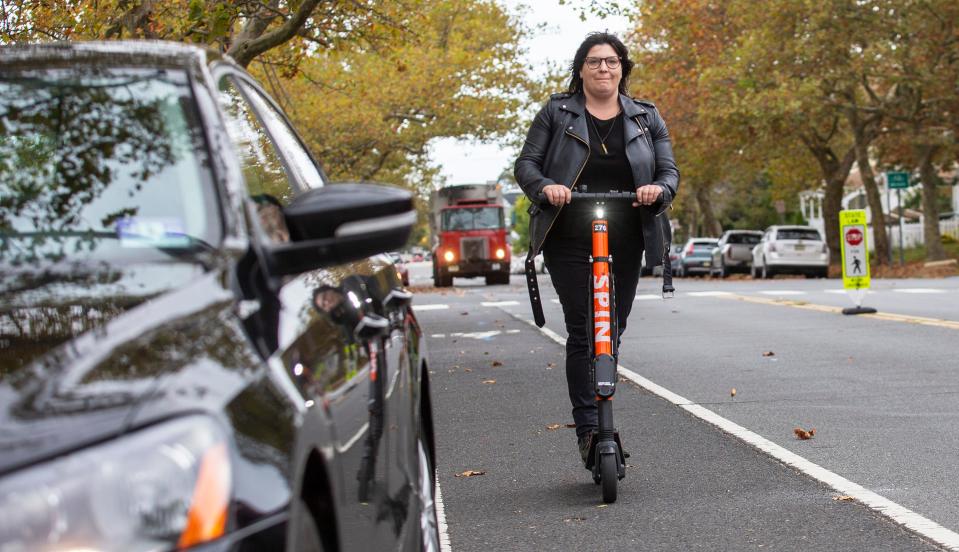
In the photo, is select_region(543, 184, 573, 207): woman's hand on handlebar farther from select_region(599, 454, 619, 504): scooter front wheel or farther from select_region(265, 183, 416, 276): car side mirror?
select_region(265, 183, 416, 276): car side mirror

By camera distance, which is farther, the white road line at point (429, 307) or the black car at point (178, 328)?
the white road line at point (429, 307)

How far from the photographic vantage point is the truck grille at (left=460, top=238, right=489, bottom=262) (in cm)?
4916

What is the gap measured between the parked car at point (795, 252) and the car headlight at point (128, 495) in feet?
135

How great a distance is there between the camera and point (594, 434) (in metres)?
6.29

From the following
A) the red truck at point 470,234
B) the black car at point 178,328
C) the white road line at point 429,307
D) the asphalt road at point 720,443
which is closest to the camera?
the black car at point 178,328

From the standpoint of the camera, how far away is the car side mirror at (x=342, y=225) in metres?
2.65

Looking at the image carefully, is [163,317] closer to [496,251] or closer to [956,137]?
[956,137]

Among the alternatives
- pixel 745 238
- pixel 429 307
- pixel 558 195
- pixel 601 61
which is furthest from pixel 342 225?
pixel 745 238

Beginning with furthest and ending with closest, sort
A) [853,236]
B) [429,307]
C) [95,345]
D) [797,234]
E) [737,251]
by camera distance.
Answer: [737,251]
[797,234]
[429,307]
[853,236]
[95,345]

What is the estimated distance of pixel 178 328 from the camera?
2248 millimetres

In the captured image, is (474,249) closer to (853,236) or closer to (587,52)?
(853,236)

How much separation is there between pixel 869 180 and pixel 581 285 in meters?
41.8

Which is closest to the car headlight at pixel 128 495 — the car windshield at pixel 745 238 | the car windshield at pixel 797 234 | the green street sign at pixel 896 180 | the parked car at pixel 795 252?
the green street sign at pixel 896 180

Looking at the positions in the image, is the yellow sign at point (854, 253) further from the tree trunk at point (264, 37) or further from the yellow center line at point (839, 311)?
the tree trunk at point (264, 37)
